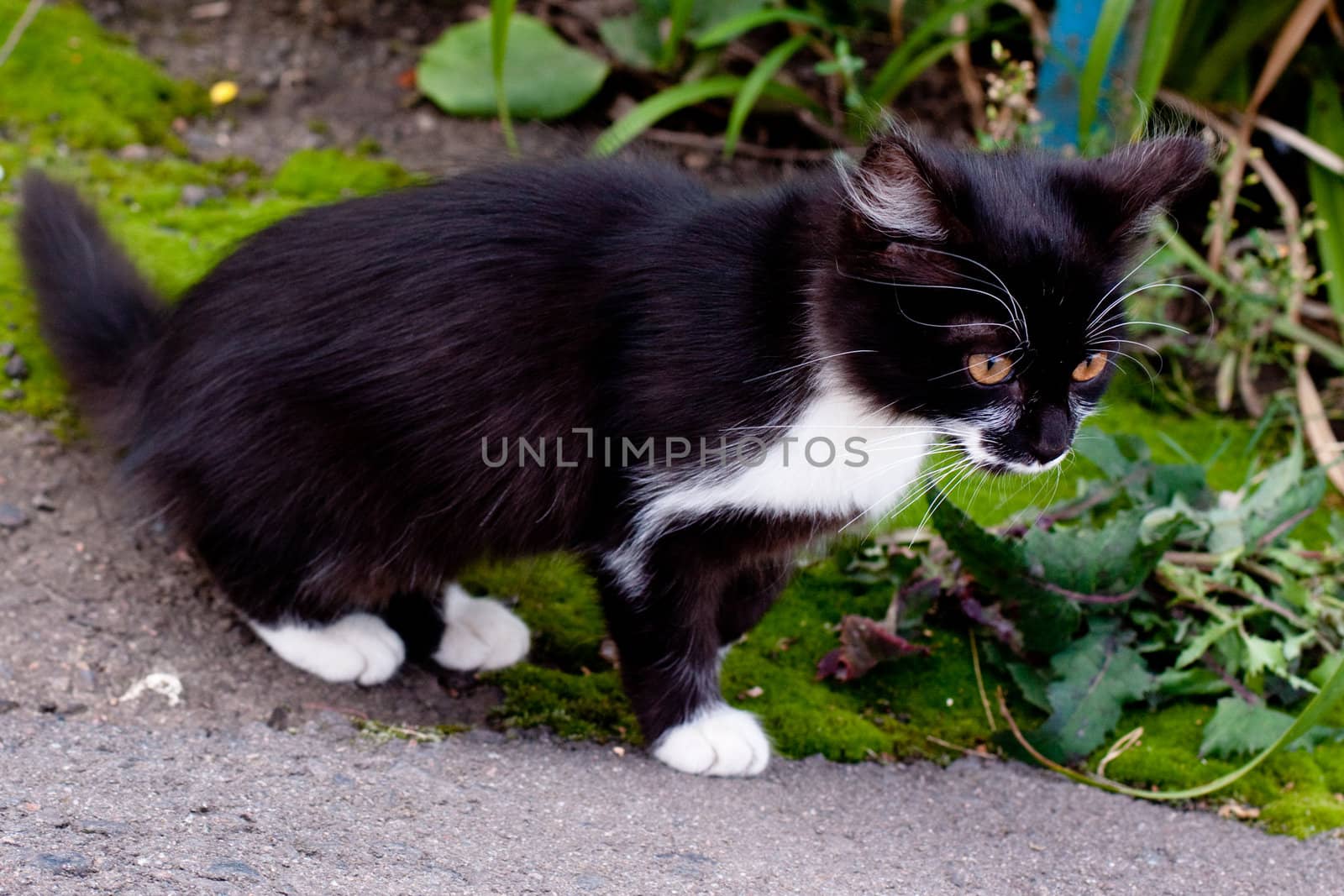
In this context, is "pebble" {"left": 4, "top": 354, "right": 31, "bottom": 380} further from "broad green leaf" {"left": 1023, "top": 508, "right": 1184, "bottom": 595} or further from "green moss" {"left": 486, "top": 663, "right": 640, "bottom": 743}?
"broad green leaf" {"left": 1023, "top": 508, "right": 1184, "bottom": 595}

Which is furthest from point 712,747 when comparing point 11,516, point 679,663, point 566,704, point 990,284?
point 11,516

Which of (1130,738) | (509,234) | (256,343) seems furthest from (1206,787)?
(256,343)

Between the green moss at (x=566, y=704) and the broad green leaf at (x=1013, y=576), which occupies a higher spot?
the broad green leaf at (x=1013, y=576)

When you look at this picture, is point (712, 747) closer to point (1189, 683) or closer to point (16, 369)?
point (1189, 683)

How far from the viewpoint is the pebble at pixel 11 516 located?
7.96ft

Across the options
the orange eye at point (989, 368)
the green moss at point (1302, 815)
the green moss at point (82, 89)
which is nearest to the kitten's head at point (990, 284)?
the orange eye at point (989, 368)

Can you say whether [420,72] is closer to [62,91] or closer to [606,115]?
[606,115]

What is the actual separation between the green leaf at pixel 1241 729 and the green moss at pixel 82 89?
3071mm

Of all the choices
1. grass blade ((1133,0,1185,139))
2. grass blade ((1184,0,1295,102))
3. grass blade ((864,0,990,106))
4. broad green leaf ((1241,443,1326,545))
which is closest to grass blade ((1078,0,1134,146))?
grass blade ((1133,0,1185,139))

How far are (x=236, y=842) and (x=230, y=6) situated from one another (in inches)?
132

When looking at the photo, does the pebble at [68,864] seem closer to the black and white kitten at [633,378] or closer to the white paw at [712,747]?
the black and white kitten at [633,378]

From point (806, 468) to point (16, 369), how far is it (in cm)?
178

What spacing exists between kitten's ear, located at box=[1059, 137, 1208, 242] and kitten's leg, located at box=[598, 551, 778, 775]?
0.79 m

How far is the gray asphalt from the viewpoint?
1.58 meters
